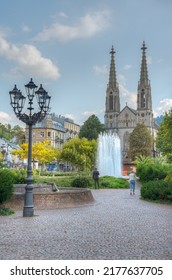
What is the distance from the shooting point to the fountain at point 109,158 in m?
58.7

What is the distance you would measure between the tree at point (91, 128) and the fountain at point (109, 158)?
42.5 metres

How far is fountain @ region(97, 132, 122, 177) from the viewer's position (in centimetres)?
5869

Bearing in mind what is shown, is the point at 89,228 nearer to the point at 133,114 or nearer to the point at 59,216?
the point at 59,216

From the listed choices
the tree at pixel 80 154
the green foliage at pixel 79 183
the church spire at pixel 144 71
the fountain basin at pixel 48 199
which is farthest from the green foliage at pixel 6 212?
the church spire at pixel 144 71

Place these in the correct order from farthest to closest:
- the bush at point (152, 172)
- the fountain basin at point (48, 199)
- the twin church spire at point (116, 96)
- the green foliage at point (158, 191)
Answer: the twin church spire at point (116, 96) → the bush at point (152, 172) → the green foliage at point (158, 191) → the fountain basin at point (48, 199)

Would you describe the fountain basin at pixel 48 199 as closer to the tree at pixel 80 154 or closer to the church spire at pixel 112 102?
the tree at pixel 80 154

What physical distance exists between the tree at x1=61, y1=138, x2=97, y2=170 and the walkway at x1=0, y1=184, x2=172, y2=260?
1943 inches

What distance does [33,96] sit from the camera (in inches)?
679

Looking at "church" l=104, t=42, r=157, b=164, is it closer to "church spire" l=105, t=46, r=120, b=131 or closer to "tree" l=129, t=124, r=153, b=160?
"church spire" l=105, t=46, r=120, b=131

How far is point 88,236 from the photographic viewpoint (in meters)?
11.2

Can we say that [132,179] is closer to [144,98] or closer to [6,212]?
[6,212]

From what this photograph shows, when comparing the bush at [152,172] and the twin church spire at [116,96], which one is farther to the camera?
the twin church spire at [116,96]
